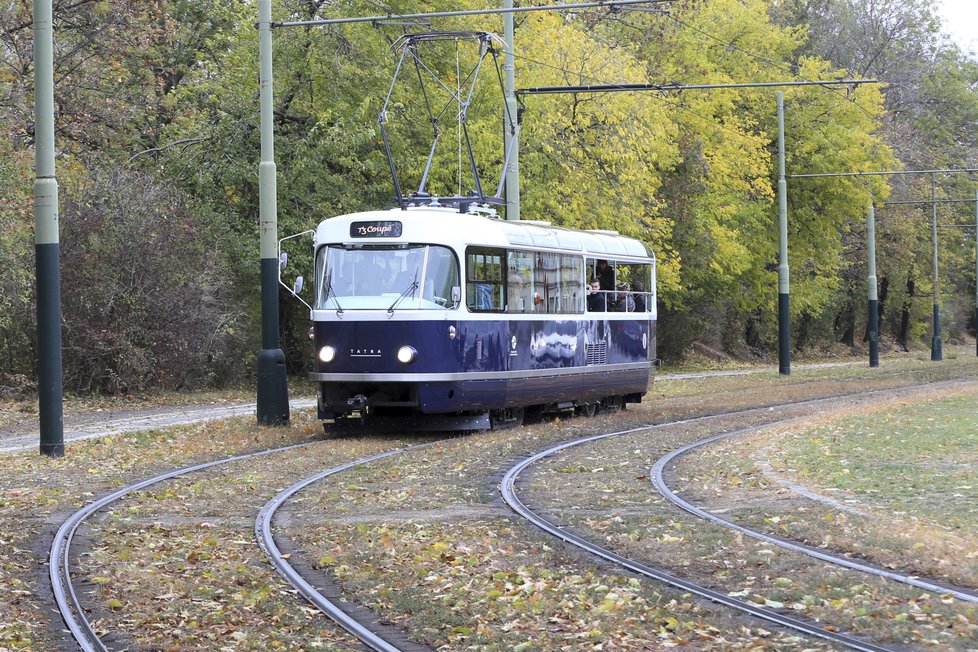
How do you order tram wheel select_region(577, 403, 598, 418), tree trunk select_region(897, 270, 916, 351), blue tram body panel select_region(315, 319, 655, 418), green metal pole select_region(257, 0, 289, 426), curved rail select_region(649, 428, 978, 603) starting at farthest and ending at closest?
tree trunk select_region(897, 270, 916, 351)
tram wheel select_region(577, 403, 598, 418)
green metal pole select_region(257, 0, 289, 426)
blue tram body panel select_region(315, 319, 655, 418)
curved rail select_region(649, 428, 978, 603)

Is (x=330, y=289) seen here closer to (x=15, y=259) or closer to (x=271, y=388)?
(x=271, y=388)

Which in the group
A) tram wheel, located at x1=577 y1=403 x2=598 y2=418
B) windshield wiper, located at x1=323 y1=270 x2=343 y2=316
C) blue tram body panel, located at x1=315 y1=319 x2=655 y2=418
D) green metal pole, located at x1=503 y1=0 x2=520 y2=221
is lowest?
tram wheel, located at x1=577 y1=403 x2=598 y2=418

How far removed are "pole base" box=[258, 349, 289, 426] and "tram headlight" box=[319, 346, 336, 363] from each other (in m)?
1.19

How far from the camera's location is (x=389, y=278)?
69.4 ft

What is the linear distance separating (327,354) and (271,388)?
158cm

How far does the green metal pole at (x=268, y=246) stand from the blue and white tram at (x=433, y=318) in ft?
2.91

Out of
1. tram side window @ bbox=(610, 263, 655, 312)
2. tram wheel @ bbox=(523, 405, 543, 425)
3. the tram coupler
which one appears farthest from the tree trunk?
the tram coupler

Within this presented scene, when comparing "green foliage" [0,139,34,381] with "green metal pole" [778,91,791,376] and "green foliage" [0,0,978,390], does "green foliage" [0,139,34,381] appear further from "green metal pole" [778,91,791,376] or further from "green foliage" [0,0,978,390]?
"green metal pole" [778,91,791,376]

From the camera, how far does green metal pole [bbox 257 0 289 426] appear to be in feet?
72.3

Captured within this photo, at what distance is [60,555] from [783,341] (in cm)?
3666

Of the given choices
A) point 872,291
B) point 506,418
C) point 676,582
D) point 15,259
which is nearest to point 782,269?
point 872,291

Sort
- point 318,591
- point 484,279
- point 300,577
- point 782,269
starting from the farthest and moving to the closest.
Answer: point 782,269 < point 484,279 < point 300,577 < point 318,591

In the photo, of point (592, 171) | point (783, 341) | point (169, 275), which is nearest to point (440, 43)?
point (592, 171)

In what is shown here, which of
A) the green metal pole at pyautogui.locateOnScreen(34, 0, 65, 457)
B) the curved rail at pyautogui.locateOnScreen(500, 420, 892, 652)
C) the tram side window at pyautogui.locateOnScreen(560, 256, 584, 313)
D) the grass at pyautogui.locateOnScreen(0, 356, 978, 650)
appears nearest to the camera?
the curved rail at pyautogui.locateOnScreen(500, 420, 892, 652)
